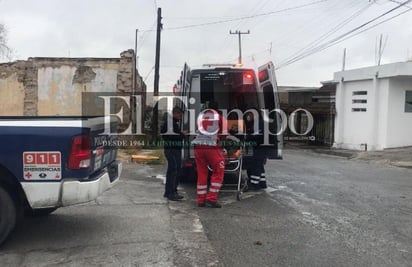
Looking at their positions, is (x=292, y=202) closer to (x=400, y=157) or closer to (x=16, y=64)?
(x=400, y=157)

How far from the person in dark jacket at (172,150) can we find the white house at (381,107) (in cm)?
1690

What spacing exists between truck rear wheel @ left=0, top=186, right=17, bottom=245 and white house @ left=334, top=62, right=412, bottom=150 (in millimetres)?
20533

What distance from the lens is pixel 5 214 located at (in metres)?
5.17

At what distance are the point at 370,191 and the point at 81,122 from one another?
6.43 meters

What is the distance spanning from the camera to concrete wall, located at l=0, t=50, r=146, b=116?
21141 mm

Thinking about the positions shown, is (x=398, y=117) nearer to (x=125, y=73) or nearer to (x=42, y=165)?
(x=125, y=73)

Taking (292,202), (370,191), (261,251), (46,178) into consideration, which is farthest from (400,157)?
(46,178)

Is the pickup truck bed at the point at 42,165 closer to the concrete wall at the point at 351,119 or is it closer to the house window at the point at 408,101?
the concrete wall at the point at 351,119

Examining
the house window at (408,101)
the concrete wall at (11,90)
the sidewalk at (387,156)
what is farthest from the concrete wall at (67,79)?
the house window at (408,101)

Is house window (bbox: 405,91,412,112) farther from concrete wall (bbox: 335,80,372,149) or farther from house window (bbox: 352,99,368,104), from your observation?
house window (bbox: 352,99,368,104)

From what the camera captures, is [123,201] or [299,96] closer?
[123,201]

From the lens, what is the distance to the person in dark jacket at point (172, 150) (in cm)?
826

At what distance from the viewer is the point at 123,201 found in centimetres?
798

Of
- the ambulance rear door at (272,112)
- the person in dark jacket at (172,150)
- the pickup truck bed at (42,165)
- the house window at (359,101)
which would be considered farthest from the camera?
the house window at (359,101)
